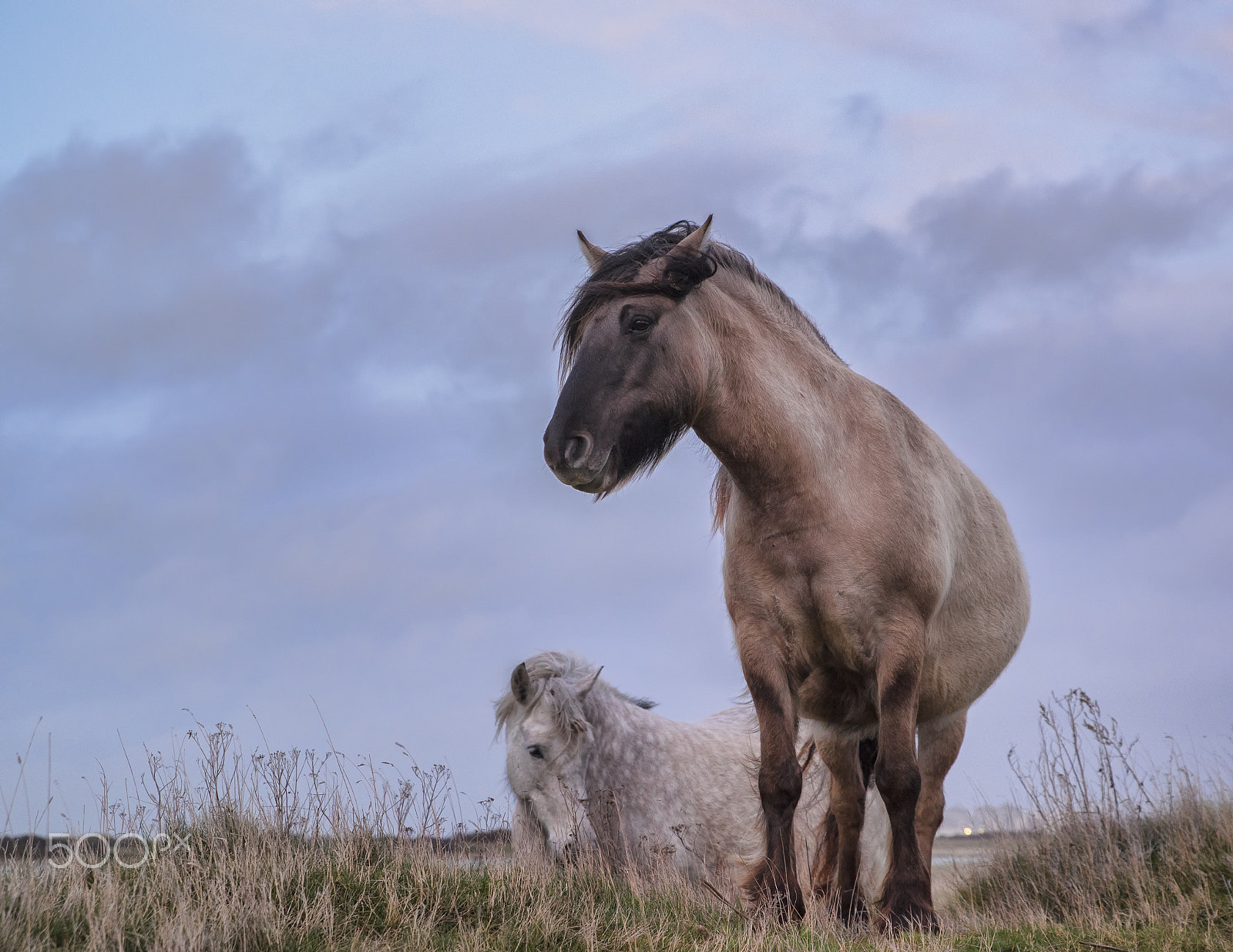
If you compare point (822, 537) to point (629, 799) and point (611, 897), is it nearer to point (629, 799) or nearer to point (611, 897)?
point (611, 897)

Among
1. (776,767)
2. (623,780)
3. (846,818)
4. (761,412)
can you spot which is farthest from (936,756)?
(761,412)

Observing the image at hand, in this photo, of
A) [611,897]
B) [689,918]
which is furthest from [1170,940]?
[611,897]

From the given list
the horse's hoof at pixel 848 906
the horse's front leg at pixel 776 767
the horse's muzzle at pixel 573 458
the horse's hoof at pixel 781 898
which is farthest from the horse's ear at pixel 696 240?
the horse's hoof at pixel 848 906

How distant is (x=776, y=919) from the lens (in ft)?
A: 16.3

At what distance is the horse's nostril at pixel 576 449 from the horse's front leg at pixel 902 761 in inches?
68.9

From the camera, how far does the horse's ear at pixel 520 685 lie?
24.5ft

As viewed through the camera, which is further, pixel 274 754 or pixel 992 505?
pixel 992 505

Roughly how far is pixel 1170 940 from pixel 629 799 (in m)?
3.68

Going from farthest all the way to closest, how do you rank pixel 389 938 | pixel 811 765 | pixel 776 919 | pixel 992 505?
pixel 811 765 → pixel 992 505 → pixel 776 919 → pixel 389 938

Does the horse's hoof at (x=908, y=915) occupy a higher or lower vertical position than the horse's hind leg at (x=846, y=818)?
lower

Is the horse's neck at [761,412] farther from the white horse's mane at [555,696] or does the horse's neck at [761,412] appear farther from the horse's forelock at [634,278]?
the white horse's mane at [555,696]

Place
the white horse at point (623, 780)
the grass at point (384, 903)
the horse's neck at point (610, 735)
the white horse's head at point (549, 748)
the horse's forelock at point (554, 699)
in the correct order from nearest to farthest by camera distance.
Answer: the grass at point (384, 903) → the white horse's head at point (549, 748) → the white horse at point (623, 780) → the horse's forelock at point (554, 699) → the horse's neck at point (610, 735)

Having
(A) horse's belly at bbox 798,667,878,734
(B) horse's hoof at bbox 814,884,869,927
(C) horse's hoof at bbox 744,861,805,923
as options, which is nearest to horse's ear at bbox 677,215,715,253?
(A) horse's belly at bbox 798,667,878,734

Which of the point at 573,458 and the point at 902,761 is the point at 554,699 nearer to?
the point at 902,761
